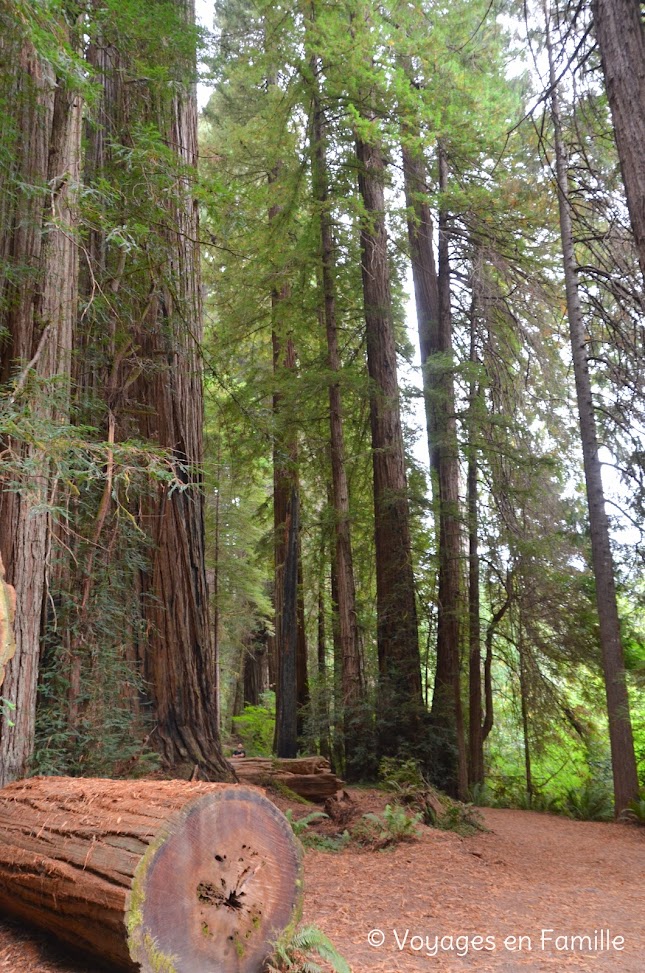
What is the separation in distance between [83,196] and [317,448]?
8.53m

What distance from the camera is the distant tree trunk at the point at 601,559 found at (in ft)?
30.5

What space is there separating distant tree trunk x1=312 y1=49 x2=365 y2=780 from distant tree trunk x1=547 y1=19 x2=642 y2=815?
3.53 metres

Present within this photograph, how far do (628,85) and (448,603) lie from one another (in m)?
7.88

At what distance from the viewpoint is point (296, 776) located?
9.26m

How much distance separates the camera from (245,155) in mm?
13367

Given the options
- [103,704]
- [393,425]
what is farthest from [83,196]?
[393,425]

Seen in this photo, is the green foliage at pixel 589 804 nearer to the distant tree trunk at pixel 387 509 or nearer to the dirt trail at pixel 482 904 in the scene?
the distant tree trunk at pixel 387 509

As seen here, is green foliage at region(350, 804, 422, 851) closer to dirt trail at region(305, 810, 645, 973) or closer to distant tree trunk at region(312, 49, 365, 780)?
dirt trail at region(305, 810, 645, 973)

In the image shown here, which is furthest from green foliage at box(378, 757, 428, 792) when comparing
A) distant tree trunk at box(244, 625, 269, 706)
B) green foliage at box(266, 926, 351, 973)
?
distant tree trunk at box(244, 625, 269, 706)

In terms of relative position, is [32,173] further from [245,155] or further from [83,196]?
[245,155]

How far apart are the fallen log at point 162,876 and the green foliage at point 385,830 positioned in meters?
3.26

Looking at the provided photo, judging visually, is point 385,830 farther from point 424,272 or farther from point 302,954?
point 424,272

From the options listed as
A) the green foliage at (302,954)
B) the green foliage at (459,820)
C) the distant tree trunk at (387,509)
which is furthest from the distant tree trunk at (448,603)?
the green foliage at (302,954)

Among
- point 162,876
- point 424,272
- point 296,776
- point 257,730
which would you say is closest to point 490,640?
point 296,776
